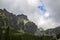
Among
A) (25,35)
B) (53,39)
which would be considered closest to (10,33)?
(25,35)

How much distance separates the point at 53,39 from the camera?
104812mm

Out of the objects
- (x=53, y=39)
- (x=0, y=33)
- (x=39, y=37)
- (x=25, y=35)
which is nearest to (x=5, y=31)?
(x=0, y=33)

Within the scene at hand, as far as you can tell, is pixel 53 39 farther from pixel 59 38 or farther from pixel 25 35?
pixel 25 35

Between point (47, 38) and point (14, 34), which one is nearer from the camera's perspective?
point (14, 34)

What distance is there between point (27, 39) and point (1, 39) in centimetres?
1448

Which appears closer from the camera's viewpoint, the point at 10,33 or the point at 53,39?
the point at 10,33

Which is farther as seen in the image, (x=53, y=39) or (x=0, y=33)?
(x=53, y=39)

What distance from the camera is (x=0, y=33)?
9700cm

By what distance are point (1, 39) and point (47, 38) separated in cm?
2793

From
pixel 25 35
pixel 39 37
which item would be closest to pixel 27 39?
pixel 25 35

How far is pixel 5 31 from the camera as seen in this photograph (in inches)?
3816

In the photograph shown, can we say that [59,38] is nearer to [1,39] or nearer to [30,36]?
[30,36]

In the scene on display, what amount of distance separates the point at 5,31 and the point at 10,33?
127 inches

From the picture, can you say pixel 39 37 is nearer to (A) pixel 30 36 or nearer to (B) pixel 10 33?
(A) pixel 30 36
